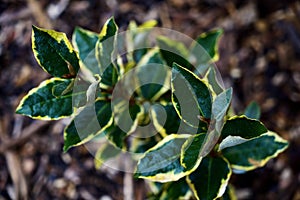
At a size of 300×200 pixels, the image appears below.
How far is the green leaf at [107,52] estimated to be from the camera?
130cm

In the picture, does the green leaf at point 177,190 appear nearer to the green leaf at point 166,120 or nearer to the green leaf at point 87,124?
the green leaf at point 166,120

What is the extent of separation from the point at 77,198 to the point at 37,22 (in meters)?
0.94

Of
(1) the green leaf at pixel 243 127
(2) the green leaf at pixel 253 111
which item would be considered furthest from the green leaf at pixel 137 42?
(1) the green leaf at pixel 243 127

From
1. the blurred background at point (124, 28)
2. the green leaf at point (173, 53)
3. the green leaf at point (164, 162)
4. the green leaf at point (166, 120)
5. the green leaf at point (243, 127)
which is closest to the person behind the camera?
the green leaf at point (243, 127)

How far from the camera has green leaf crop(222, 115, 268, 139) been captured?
1108 mm

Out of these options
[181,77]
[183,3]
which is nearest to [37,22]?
[183,3]

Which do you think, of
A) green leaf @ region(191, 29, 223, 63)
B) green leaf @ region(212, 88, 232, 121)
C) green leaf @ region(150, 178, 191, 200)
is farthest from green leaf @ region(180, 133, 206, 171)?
green leaf @ region(191, 29, 223, 63)

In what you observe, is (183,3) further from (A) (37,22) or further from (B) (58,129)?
(B) (58,129)

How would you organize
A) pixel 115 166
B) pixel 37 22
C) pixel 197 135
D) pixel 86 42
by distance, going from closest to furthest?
pixel 197 135 < pixel 86 42 < pixel 115 166 < pixel 37 22

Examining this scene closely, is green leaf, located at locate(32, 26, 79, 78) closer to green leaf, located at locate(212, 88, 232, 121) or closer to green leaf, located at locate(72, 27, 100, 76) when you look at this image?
green leaf, located at locate(72, 27, 100, 76)

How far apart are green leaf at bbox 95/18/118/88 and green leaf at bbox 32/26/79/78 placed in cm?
12

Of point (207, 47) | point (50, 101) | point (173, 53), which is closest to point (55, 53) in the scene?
point (50, 101)

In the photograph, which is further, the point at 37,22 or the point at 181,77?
the point at 37,22

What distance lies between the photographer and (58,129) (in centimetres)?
223
